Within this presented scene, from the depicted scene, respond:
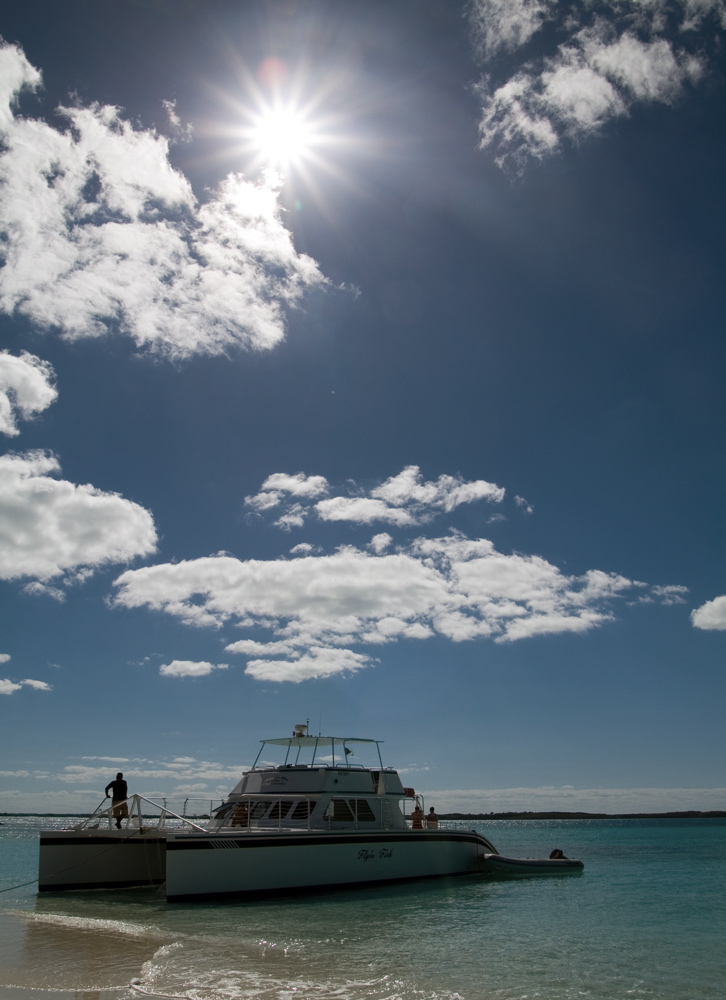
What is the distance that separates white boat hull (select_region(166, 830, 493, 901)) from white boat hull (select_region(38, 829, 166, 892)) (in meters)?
3.47

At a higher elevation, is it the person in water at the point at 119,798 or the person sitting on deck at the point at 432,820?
the person in water at the point at 119,798

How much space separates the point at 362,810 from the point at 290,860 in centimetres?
370

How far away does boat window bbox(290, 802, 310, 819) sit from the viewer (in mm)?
19828

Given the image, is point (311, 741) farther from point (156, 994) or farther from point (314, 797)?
point (156, 994)

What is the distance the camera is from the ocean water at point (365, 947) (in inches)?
398

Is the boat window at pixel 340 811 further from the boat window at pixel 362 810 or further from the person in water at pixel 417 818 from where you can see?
the person in water at pixel 417 818

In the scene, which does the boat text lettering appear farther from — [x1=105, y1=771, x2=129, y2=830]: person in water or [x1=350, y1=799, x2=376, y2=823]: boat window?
[x1=105, y1=771, x2=129, y2=830]: person in water

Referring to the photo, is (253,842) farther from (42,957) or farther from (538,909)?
(538,909)

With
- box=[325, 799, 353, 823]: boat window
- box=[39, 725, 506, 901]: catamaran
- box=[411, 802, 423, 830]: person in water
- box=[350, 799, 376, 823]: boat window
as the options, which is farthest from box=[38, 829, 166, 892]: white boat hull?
box=[411, 802, 423, 830]: person in water

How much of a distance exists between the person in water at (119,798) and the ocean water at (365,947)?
6.17ft

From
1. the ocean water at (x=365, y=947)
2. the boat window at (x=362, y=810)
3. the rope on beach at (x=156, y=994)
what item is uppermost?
the boat window at (x=362, y=810)

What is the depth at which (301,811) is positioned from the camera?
19.9 meters

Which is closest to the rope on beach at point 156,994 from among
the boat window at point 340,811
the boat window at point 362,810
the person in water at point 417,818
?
the boat window at point 340,811

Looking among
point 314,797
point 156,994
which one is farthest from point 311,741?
point 156,994
